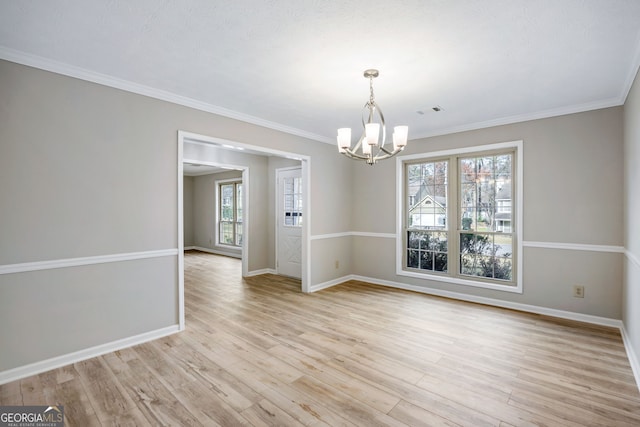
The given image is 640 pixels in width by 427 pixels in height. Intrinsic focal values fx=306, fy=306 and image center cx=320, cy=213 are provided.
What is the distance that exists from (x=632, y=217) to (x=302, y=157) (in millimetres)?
3947

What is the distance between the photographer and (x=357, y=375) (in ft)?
8.32

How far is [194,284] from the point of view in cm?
559

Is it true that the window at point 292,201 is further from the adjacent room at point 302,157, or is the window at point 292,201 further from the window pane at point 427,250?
the window pane at point 427,250

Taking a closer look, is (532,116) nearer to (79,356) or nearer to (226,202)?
(79,356)

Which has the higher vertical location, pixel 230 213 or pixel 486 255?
pixel 230 213

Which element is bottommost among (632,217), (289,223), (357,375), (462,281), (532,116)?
(357,375)

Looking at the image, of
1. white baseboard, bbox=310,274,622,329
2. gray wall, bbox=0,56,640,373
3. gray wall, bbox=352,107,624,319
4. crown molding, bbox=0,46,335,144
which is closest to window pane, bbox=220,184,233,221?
white baseboard, bbox=310,274,622,329

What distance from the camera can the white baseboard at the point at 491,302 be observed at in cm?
361

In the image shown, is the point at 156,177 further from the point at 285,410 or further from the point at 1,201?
the point at 285,410

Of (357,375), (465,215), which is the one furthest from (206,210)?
(357,375)

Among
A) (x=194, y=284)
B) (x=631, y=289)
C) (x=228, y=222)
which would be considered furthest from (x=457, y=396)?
(x=228, y=222)

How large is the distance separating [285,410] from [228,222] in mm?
7549

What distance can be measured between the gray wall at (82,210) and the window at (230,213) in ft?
17.5

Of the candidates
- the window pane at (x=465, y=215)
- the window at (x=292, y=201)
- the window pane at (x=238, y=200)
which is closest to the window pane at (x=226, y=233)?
the window pane at (x=238, y=200)
